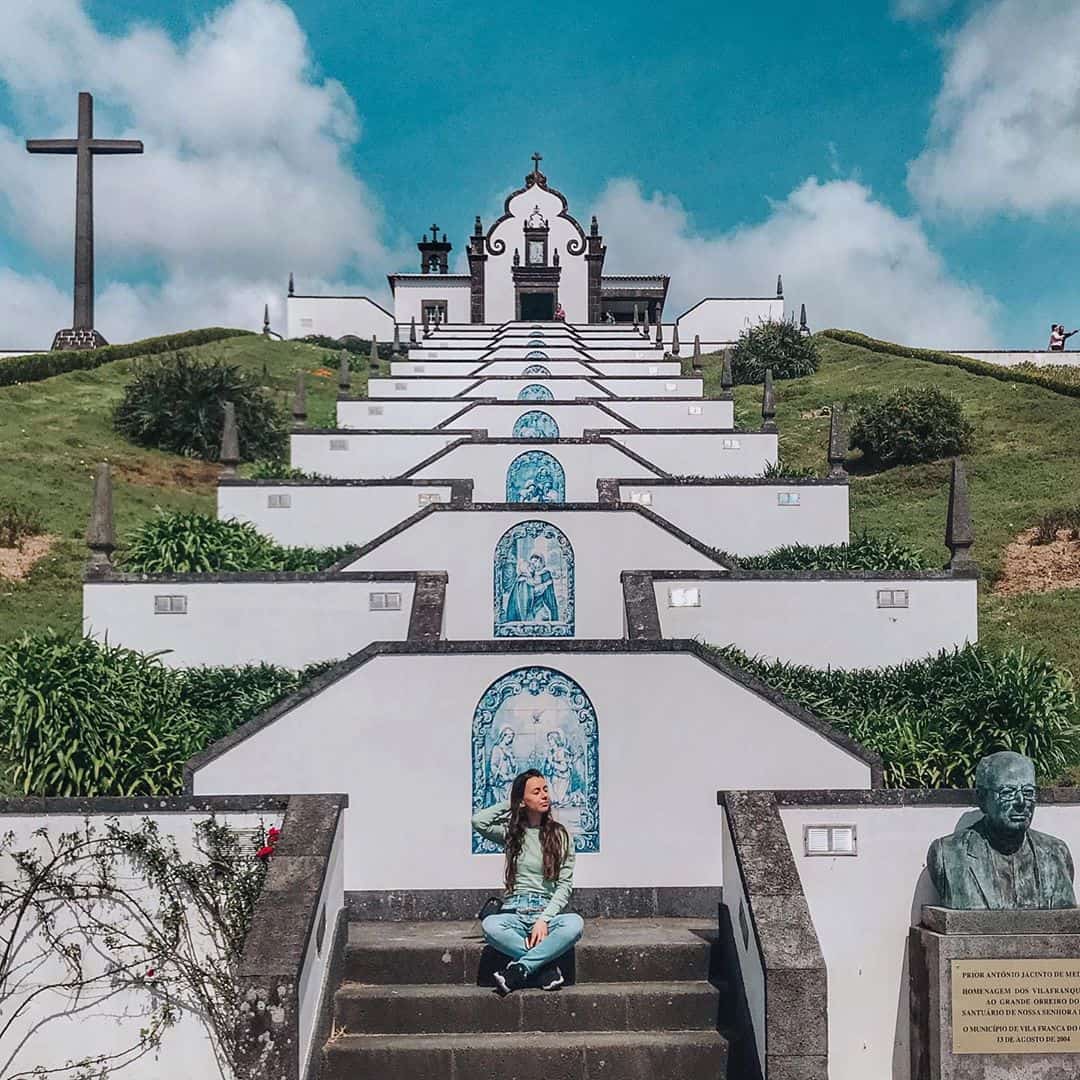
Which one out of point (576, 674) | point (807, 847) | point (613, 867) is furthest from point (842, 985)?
point (576, 674)

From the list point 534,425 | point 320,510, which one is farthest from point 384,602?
point 534,425

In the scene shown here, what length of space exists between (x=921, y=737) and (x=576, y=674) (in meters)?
3.96

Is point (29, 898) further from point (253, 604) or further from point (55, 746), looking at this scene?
point (253, 604)

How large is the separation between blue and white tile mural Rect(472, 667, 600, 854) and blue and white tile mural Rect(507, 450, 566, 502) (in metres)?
10.5

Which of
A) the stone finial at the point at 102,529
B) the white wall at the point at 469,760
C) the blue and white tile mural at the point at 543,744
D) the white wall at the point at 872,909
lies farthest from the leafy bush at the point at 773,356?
the white wall at the point at 872,909

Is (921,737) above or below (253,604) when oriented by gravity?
below

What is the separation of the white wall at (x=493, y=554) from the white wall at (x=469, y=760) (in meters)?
5.28

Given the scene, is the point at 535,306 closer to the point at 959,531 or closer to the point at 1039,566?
the point at 1039,566

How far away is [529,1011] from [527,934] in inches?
19.1

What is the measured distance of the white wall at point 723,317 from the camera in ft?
190

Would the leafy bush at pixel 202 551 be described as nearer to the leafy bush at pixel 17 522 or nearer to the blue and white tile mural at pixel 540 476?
the blue and white tile mural at pixel 540 476

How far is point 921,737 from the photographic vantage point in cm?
1184

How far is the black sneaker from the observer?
744 cm

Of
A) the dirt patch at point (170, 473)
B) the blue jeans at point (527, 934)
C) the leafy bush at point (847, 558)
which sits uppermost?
the dirt patch at point (170, 473)
